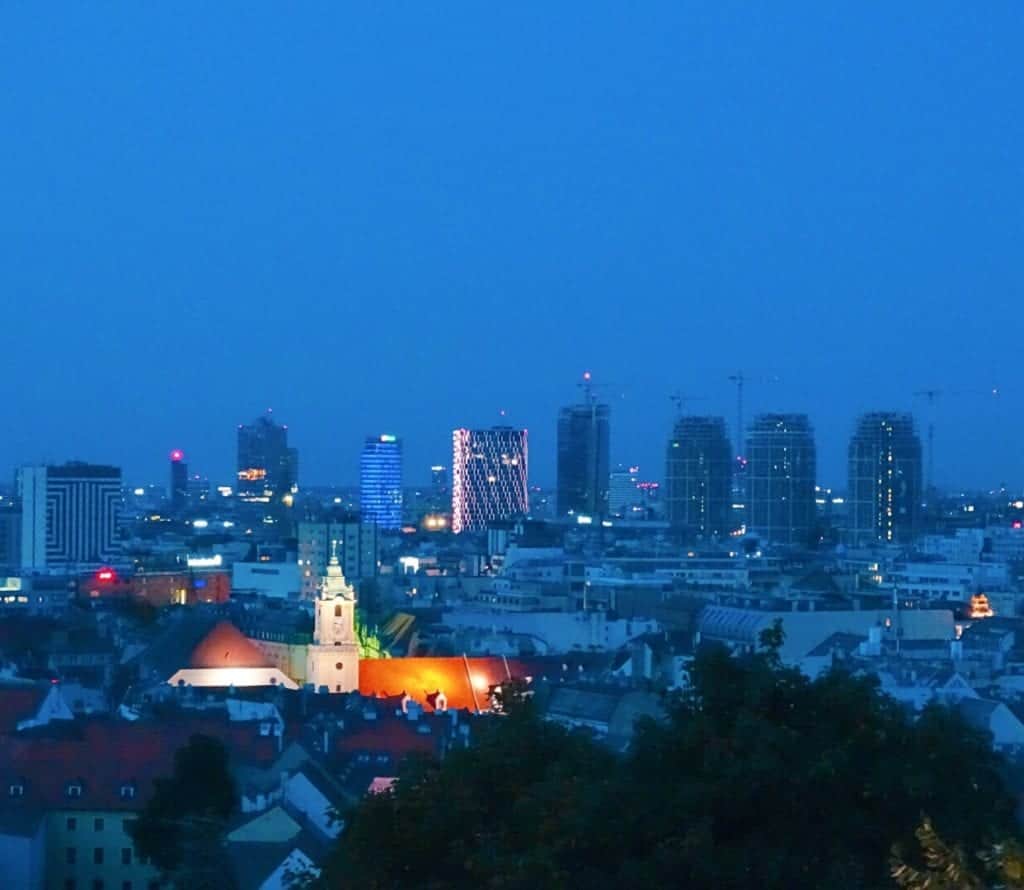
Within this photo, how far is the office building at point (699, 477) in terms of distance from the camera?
4833 inches

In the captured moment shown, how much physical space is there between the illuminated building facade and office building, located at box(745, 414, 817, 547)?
1515cm

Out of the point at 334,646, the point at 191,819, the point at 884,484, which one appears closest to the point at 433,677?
the point at 334,646

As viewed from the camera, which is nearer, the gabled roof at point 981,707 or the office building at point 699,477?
the gabled roof at point 981,707

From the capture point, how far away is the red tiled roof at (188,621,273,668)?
39.3m

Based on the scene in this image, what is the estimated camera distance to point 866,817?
9.51 metres

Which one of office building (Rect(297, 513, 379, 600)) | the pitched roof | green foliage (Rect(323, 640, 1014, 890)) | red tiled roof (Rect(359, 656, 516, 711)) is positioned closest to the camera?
green foliage (Rect(323, 640, 1014, 890))

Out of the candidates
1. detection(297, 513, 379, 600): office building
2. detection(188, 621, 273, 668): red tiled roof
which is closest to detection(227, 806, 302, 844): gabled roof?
detection(188, 621, 273, 668): red tiled roof

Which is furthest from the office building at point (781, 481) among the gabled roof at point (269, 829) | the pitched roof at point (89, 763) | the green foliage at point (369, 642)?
the gabled roof at point (269, 829)

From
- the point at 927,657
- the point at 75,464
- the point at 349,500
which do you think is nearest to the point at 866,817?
the point at 927,657

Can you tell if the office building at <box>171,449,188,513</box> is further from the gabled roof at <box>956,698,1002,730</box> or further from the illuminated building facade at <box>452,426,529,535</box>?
the gabled roof at <box>956,698,1002,730</box>

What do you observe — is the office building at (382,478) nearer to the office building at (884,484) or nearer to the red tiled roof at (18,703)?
the office building at (884,484)

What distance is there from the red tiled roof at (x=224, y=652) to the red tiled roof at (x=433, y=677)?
6.39 feet

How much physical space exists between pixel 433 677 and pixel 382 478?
84.1m

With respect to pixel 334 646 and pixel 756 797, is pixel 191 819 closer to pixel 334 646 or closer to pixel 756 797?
pixel 756 797
